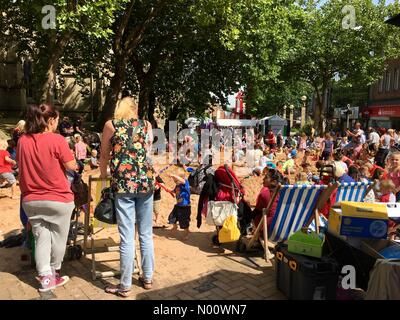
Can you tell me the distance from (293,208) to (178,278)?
1.78m

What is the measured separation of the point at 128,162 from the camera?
12.4ft

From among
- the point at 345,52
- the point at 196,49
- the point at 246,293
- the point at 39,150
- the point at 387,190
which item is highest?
the point at 345,52

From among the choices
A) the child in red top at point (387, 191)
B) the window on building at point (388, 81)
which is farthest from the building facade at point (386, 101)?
the child in red top at point (387, 191)

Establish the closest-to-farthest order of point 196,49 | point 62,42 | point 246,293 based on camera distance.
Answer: point 246,293 → point 62,42 → point 196,49

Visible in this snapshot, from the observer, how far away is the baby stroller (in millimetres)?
5465

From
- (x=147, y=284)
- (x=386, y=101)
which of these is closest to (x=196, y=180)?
(x=147, y=284)

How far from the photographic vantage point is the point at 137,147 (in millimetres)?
3818

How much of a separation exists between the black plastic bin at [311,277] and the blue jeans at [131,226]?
1.49 m

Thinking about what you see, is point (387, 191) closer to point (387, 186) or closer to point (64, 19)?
point (387, 186)

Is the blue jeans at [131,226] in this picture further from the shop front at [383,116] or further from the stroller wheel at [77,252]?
the shop front at [383,116]

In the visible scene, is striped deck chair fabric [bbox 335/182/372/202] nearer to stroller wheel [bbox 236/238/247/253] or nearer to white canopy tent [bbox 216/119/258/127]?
stroller wheel [bbox 236/238/247/253]

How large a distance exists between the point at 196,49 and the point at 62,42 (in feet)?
27.9

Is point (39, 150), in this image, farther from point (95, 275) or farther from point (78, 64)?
point (78, 64)
